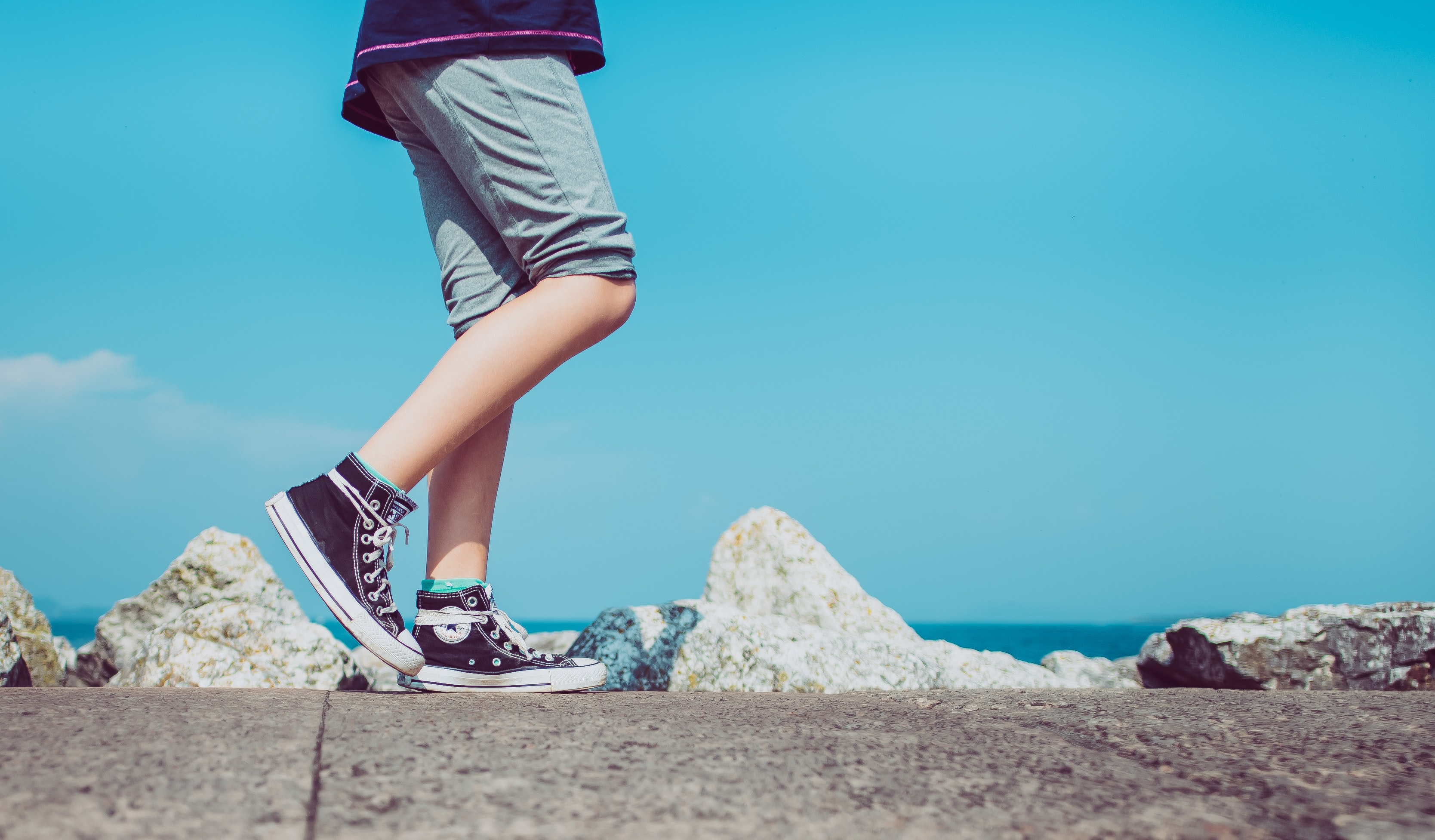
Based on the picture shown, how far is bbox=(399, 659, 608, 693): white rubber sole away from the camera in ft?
6.70

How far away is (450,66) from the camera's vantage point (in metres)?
2.00

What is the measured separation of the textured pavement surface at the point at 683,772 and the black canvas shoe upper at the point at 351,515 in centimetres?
28

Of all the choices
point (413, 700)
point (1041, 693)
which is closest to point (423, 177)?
point (413, 700)

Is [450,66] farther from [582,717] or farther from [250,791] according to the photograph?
[250,791]

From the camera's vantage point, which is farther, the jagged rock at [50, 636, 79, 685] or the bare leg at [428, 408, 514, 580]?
the jagged rock at [50, 636, 79, 685]

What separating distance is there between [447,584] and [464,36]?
4.02 ft

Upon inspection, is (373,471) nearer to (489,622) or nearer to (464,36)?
(489,622)

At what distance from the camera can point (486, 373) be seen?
1860 mm

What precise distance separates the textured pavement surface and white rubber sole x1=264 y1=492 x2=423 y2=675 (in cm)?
19

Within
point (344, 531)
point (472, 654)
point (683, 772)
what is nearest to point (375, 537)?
point (344, 531)

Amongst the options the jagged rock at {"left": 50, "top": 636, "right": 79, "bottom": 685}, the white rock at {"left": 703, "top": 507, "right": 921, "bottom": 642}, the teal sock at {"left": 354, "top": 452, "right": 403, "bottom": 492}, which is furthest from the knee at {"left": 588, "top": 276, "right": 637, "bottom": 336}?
the jagged rock at {"left": 50, "top": 636, "right": 79, "bottom": 685}

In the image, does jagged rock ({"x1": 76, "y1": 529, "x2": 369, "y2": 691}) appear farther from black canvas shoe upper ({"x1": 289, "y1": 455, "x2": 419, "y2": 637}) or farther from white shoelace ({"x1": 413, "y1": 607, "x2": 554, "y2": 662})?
black canvas shoe upper ({"x1": 289, "y1": 455, "x2": 419, "y2": 637})

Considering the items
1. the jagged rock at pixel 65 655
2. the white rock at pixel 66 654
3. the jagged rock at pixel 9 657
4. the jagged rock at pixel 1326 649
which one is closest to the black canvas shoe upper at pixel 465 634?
the jagged rock at pixel 9 657

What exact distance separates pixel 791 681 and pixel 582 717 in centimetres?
320
